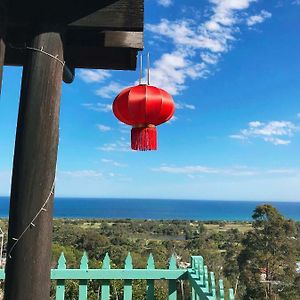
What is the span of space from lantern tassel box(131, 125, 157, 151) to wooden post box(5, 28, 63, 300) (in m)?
0.95

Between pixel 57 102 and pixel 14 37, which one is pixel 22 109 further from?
pixel 14 37

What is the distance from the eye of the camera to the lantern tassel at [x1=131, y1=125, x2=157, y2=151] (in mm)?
2545

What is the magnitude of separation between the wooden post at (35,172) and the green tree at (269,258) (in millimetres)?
19471

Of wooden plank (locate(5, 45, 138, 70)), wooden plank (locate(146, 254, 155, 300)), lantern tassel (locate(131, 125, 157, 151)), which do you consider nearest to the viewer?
wooden plank (locate(5, 45, 138, 70))

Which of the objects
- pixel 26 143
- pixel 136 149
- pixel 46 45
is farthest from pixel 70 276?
pixel 46 45

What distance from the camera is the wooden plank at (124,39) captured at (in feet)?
6.25

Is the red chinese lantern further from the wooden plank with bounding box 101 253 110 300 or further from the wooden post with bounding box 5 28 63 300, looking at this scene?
the wooden plank with bounding box 101 253 110 300

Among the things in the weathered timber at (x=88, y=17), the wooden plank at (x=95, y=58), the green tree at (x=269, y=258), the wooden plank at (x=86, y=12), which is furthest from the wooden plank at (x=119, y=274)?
the green tree at (x=269, y=258)

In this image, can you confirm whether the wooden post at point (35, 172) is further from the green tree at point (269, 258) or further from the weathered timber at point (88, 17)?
the green tree at point (269, 258)

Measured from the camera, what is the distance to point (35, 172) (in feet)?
5.18

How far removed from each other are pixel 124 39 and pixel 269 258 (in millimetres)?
19858

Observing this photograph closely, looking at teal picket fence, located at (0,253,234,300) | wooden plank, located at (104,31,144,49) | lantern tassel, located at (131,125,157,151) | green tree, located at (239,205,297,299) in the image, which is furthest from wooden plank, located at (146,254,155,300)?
green tree, located at (239,205,297,299)

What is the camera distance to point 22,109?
5.37ft

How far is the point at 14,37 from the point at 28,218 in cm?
102
